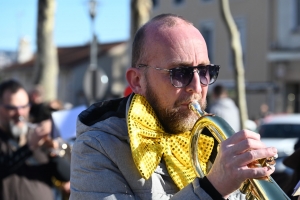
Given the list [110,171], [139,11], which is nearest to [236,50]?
[139,11]

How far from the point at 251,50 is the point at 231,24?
1500 centimetres

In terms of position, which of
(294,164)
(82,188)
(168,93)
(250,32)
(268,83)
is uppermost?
(168,93)

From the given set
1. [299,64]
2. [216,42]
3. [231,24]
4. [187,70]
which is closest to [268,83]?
[299,64]

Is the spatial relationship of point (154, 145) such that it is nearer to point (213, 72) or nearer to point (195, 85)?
point (195, 85)

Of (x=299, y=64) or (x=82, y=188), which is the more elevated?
(x=82, y=188)

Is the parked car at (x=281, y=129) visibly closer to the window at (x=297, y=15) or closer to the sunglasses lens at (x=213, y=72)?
the window at (x=297, y=15)

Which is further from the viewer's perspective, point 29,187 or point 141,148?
point 29,187

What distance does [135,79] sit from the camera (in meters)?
2.31

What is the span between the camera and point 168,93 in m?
2.18

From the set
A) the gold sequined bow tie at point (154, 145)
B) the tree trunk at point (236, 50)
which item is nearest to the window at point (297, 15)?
the tree trunk at point (236, 50)

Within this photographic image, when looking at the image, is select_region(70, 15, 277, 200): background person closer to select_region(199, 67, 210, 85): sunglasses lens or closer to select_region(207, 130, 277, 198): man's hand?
Answer: select_region(199, 67, 210, 85): sunglasses lens

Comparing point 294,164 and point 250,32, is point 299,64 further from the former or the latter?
point 294,164

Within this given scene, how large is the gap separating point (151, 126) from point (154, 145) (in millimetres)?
67

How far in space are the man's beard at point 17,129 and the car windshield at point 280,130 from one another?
9507mm
